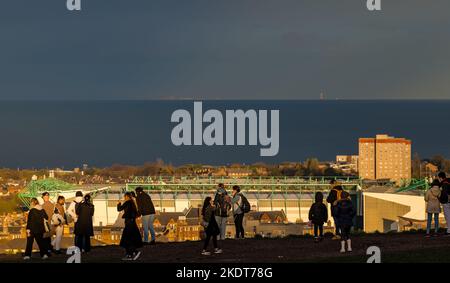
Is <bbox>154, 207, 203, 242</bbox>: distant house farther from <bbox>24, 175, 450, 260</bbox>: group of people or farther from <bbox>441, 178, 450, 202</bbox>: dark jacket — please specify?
<bbox>441, 178, 450, 202</bbox>: dark jacket

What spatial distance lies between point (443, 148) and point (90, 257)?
436 ft

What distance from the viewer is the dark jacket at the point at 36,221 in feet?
66.1

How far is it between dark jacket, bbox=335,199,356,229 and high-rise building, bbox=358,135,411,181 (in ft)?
139

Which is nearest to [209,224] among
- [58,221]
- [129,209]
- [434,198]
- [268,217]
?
[129,209]

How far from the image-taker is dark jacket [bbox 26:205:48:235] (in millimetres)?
20156

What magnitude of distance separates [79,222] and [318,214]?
14.8 feet

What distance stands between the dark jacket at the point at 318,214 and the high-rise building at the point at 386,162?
1589 inches

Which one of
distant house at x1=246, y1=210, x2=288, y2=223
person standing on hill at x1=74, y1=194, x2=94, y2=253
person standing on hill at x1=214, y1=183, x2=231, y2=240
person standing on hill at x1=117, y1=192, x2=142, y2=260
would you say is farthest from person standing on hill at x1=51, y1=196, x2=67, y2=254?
distant house at x1=246, y1=210, x2=288, y2=223

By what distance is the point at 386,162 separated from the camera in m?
64.0

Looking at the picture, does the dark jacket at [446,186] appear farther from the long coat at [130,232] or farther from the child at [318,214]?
the long coat at [130,232]

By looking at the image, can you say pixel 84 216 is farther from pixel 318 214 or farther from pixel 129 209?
pixel 318 214

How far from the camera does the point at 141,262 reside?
62.6 ft
